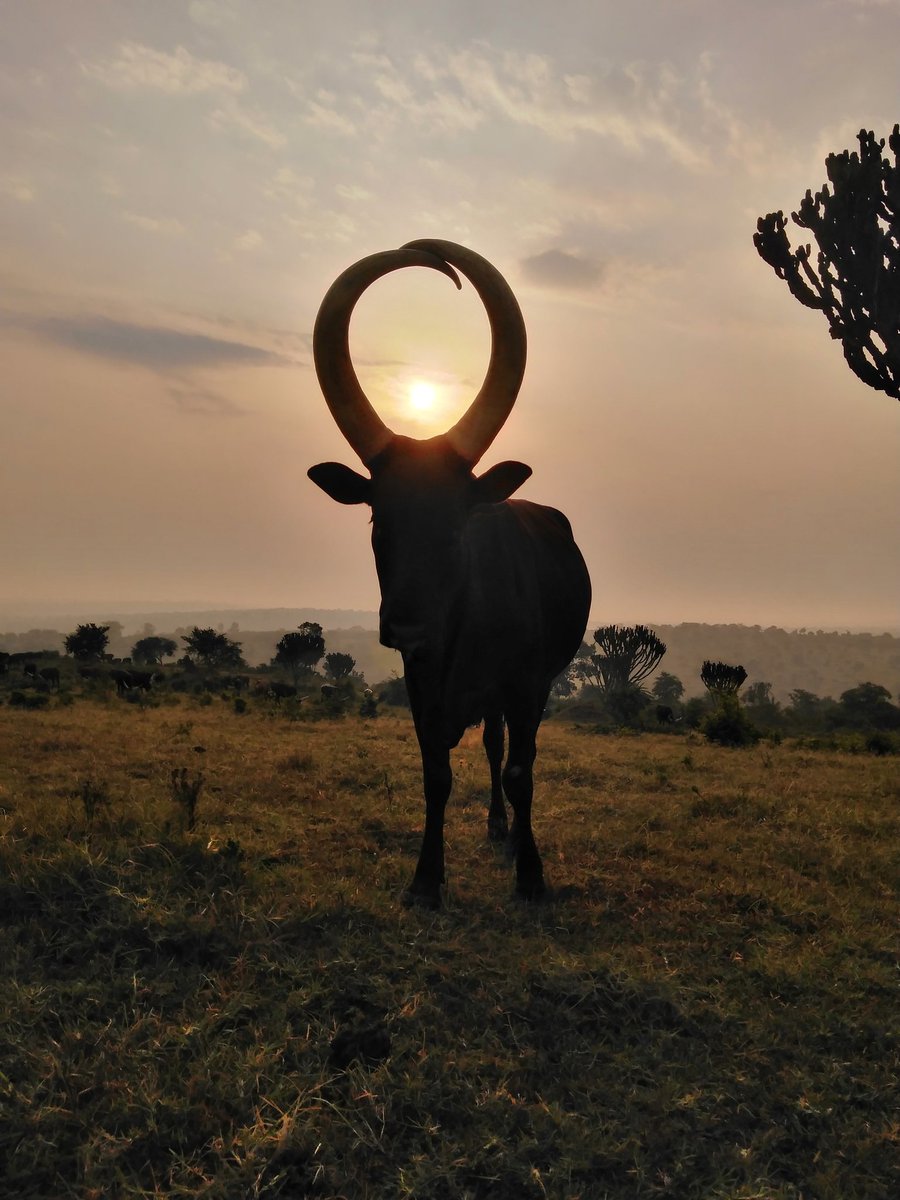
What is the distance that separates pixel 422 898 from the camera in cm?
455

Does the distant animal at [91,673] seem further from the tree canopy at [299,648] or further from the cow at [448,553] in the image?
the cow at [448,553]

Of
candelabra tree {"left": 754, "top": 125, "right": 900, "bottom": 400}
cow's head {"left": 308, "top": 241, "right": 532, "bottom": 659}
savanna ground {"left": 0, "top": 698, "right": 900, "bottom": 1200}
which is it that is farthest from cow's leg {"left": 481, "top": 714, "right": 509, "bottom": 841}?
candelabra tree {"left": 754, "top": 125, "right": 900, "bottom": 400}

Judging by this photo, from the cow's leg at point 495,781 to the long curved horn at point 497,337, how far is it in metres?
2.87

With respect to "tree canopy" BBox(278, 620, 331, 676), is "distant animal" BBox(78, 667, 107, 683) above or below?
below

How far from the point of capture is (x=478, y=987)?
11.9 ft

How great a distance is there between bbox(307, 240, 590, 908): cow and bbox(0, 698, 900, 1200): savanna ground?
0.78 m

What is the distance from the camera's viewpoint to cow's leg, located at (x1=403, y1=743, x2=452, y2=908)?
467 centimetres

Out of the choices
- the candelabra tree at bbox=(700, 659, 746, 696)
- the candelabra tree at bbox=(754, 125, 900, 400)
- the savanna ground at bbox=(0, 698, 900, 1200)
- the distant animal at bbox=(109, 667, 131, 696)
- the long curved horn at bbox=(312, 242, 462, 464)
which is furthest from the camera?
the candelabra tree at bbox=(700, 659, 746, 696)

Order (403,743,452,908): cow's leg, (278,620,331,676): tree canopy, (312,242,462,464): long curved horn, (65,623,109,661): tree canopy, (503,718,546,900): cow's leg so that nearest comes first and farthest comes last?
(312,242,462,464): long curved horn, (403,743,452,908): cow's leg, (503,718,546,900): cow's leg, (65,623,109,661): tree canopy, (278,620,331,676): tree canopy

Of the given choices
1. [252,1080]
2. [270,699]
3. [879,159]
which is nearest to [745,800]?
[252,1080]

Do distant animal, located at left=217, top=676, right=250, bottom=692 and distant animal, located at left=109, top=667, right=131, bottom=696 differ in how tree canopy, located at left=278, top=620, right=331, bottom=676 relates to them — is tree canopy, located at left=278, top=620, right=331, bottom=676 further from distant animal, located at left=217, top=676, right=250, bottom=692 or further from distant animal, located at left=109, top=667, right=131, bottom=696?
distant animal, located at left=109, top=667, right=131, bottom=696

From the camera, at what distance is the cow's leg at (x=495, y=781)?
630cm

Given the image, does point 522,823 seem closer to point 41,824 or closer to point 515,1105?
point 515,1105

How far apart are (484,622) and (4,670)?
21.2 m
